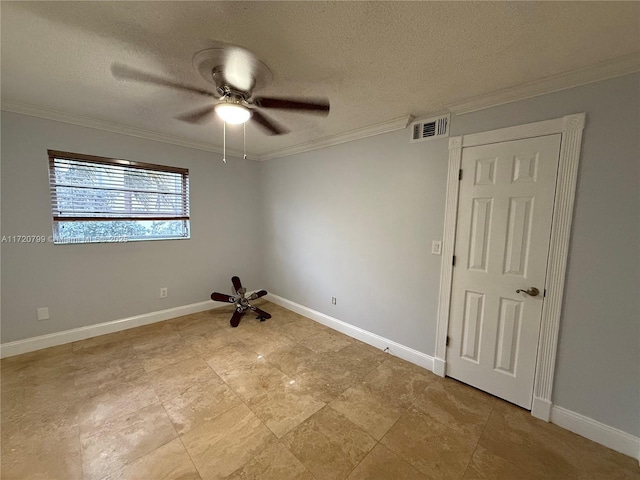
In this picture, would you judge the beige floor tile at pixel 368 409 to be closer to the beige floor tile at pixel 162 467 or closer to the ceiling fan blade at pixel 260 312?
the beige floor tile at pixel 162 467

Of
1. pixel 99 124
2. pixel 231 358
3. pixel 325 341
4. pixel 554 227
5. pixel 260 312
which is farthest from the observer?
pixel 260 312

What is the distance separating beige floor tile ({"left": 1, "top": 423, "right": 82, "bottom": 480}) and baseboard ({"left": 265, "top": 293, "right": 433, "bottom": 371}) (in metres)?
2.39

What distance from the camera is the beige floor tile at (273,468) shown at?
54.2 inches

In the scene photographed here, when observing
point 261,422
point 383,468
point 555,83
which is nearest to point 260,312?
point 261,422

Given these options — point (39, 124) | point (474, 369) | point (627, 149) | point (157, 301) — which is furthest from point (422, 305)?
point (39, 124)

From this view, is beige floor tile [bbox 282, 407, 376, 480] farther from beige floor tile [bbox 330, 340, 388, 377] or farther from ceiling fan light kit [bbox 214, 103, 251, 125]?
ceiling fan light kit [bbox 214, 103, 251, 125]

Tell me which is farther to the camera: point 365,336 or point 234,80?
point 365,336

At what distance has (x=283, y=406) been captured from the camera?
1.90 metres

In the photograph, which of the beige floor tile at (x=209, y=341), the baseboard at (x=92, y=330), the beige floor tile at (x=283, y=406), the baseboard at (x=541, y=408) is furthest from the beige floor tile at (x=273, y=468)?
the baseboard at (x=92, y=330)

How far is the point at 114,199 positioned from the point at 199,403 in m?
2.47

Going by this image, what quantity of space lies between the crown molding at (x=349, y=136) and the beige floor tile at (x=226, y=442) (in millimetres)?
2757

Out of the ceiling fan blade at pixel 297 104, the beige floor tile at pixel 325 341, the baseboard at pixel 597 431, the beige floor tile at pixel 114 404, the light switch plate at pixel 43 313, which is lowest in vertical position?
the beige floor tile at pixel 114 404

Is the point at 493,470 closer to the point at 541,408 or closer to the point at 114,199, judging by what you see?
the point at 541,408

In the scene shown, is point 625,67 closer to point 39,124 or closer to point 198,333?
point 198,333
